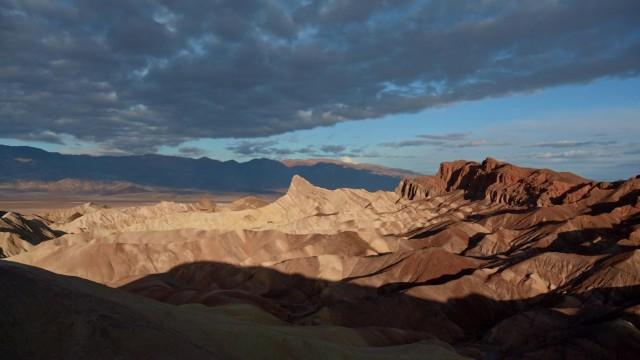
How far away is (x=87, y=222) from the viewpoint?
359 feet

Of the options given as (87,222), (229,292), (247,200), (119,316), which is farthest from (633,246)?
(87,222)

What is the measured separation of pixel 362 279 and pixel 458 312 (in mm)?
11336

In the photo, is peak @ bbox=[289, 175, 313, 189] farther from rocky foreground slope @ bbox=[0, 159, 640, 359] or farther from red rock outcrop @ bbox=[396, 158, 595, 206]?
red rock outcrop @ bbox=[396, 158, 595, 206]

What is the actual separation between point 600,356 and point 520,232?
4502 centimetres

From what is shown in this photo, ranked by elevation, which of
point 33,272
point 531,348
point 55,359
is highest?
point 33,272

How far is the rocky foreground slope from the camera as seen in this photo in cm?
2438

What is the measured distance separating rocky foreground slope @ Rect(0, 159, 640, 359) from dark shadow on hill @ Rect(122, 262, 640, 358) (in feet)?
0.45

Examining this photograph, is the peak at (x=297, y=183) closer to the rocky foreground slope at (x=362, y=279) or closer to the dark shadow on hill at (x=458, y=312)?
the rocky foreground slope at (x=362, y=279)

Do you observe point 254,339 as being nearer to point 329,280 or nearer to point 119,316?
point 119,316

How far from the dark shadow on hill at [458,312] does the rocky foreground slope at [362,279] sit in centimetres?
14

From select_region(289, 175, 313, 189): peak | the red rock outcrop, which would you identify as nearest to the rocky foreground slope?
select_region(289, 175, 313, 189): peak

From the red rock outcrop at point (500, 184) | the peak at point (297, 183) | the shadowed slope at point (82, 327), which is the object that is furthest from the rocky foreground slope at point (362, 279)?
the red rock outcrop at point (500, 184)

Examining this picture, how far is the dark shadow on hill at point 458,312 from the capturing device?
37.6m

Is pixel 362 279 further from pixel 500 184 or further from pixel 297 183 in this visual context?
pixel 500 184
